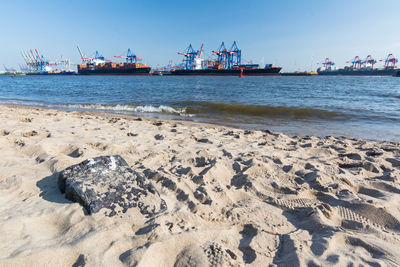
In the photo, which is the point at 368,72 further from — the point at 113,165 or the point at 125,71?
the point at 113,165

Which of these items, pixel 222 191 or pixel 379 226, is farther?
pixel 222 191

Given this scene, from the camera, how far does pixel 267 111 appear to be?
28.4ft

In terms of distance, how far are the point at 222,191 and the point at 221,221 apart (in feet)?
1.47

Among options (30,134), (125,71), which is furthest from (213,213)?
(125,71)

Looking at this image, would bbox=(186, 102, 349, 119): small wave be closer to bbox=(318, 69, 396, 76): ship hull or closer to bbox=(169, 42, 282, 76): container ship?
bbox=(169, 42, 282, 76): container ship

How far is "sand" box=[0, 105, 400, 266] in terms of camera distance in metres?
1.28

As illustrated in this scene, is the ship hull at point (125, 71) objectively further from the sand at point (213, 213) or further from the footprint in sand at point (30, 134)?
the sand at point (213, 213)

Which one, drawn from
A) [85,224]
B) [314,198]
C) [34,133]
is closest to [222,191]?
[314,198]

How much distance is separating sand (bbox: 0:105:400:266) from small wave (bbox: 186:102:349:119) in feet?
15.8

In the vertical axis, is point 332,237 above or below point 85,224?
below

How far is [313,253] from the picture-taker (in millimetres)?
1351

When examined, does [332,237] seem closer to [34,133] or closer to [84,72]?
[34,133]

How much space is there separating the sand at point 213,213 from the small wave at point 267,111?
4831 millimetres

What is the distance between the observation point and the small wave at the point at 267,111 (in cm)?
778
